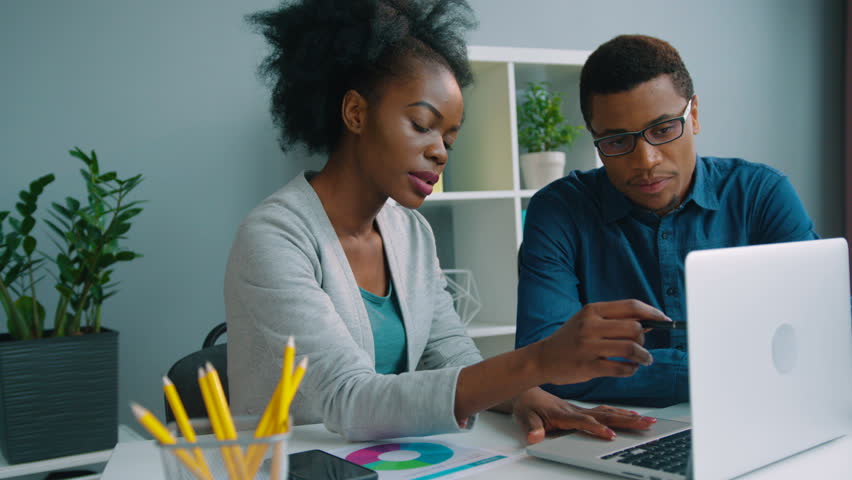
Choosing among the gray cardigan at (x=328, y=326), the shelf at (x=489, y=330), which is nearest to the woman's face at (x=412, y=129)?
the gray cardigan at (x=328, y=326)

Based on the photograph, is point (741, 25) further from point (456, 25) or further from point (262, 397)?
point (262, 397)

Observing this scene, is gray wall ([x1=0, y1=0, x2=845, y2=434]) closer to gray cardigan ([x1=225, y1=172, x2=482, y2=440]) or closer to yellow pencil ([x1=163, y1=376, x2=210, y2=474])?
gray cardigan ([x1=225, y1=172, x2=482, y2=440])

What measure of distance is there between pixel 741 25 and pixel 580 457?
9.00 feet

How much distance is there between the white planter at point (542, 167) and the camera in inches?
90.4

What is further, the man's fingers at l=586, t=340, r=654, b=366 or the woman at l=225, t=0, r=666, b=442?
the woman at l=225, t=0, r=666, b=442

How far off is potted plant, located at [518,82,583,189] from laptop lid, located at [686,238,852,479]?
149cm

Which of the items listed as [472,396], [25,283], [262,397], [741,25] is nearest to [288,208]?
[262,397]

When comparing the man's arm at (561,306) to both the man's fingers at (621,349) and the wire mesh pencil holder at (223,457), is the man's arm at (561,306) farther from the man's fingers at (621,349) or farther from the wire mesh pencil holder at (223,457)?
the wire mesh pencil holder at (223,457)

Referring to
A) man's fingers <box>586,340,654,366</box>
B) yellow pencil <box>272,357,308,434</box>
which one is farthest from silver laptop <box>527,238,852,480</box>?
yellow pencil <box>272,357,308,434</box>

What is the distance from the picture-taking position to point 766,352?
711 millimetres

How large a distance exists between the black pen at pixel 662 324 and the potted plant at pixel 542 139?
1571mm

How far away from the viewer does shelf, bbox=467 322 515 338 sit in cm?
218

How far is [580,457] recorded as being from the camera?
2.65 feet

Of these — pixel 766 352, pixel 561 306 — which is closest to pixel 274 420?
pixel 766 352
